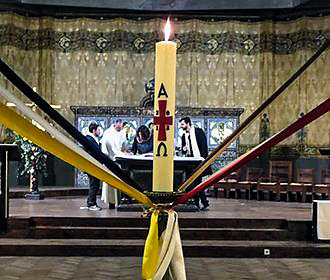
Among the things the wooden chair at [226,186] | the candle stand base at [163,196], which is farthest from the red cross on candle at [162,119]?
the wooden chair at [226,186]

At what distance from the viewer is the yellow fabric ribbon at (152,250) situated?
2450mm

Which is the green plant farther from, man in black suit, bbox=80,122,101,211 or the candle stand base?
the candle stand base

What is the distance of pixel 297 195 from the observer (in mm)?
12039

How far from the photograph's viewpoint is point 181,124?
9.28 meters

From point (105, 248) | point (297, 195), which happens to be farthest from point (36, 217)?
point (297, 195)

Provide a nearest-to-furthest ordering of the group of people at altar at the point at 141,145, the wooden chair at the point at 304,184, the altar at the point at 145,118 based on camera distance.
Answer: the group of people at altar at the point at 141,145
the wooden chair at the point at 304,184
the altar at the point at 145,118

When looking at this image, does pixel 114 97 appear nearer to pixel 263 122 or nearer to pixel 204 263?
pixel 263 122

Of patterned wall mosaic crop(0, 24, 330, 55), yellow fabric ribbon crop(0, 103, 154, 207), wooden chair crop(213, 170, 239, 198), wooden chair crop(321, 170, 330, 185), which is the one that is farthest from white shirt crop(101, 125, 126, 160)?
yellow fabric ribbon crop(0, 103, 154, 207)

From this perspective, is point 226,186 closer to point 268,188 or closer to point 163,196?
point 268,188

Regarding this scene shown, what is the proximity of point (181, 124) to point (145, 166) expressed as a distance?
3.00 ft

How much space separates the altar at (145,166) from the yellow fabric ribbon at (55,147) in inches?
257

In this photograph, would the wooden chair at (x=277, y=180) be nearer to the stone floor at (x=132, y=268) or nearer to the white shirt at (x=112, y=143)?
the white shirt at (x=112, y=143)

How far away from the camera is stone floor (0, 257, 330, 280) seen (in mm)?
5750

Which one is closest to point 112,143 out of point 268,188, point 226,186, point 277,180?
point 226,186
